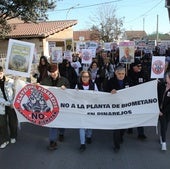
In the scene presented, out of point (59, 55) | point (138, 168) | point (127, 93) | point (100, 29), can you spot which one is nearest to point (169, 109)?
point (127, 93)

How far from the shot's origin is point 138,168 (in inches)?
223

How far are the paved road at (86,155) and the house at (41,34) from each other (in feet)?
78.0

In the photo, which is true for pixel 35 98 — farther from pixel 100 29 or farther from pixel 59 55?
pixel 100 29

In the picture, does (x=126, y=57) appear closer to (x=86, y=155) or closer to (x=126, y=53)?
(x=126, y=53)

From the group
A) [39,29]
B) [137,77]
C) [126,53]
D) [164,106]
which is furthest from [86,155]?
[39,29]

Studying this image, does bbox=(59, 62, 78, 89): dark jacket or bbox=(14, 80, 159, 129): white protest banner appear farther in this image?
bbox=(59, 62, 78, 89): dark jacket

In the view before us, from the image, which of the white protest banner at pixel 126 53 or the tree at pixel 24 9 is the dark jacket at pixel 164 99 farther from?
the tree at pixel 24 9

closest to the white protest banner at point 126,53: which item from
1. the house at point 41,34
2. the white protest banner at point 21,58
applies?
the white protest banner at point 21,58

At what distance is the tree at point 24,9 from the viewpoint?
78.5ft

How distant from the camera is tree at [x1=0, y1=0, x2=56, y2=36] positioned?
23.9 metres

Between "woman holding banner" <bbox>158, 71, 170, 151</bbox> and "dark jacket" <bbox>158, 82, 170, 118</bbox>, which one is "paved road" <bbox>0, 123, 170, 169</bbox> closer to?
"woman holding banner" <bbox>158, 71, 170, 151</bbox>

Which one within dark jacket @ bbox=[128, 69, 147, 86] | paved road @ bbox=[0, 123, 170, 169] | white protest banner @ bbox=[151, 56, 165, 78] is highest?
white protest banner @ bbox=[151, 56, 165, 78]

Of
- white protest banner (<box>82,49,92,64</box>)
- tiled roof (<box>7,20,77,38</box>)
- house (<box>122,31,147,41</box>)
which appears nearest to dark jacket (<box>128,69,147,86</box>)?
white protest banner (<box>82,49,92,64</box>)

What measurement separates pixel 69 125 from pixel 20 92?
115cm
